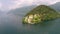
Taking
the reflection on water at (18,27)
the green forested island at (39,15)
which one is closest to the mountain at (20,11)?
the reflection on water at (18,27)

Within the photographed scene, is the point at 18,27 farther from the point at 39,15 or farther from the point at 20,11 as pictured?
the point at 39,15

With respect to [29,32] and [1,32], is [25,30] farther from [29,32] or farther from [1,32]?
[1,32]

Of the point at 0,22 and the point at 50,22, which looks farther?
the point at 50,22

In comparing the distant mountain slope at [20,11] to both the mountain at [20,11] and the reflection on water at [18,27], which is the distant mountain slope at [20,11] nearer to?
the mountain at [20,11]

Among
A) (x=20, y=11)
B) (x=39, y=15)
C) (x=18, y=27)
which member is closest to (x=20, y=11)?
(x=20, y=11)

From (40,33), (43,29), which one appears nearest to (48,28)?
(43,29)

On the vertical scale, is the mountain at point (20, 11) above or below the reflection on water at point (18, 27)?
above
